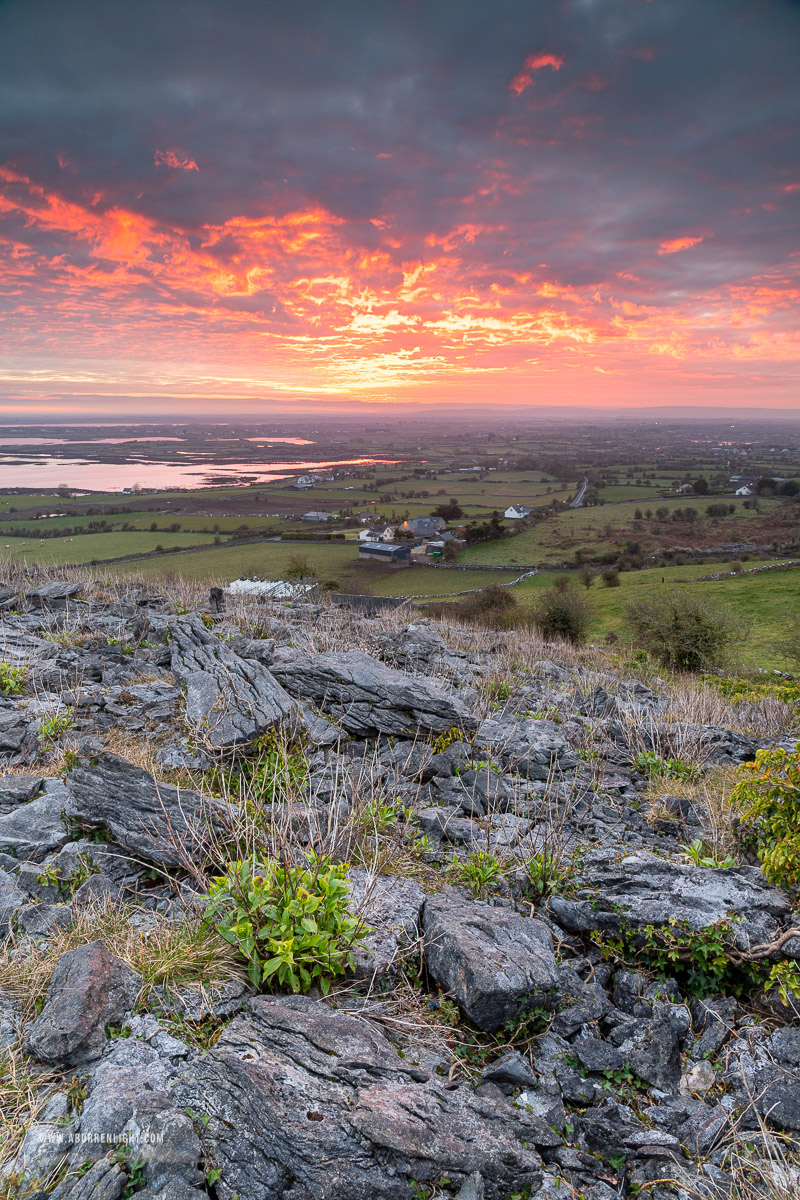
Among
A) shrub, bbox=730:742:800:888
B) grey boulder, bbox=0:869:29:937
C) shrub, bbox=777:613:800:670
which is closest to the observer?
shrub, bbox=730:742:800:888

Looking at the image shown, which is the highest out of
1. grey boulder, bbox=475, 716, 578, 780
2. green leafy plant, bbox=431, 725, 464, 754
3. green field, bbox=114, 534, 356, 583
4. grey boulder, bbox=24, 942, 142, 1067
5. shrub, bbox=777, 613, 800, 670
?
grey boulder, bbox=24, 942, 142, 1067

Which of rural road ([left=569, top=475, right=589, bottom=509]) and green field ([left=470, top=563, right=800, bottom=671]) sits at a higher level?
rural road ([left=569, top=475, right=589, bottom=509])

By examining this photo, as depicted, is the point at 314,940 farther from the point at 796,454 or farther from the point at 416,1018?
the point at 796,454

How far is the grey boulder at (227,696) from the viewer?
7.87 metres

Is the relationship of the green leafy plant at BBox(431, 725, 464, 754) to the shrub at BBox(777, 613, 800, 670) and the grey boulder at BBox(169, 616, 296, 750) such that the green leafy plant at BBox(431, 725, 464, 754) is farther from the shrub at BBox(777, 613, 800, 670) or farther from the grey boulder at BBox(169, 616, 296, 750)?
the shrub at BBox(777, 613, 800, 670)

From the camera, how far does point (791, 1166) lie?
3236 millimetres

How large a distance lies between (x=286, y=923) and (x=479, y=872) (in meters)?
2.13

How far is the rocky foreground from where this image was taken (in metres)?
3.03

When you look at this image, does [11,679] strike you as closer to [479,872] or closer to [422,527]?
[479,872]

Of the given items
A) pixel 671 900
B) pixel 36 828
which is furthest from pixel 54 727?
pixel 671 900

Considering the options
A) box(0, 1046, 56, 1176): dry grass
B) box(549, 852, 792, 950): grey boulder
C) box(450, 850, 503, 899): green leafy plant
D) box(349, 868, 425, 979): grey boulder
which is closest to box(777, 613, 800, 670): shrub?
box(549, 852, 792, 950): grey boulder

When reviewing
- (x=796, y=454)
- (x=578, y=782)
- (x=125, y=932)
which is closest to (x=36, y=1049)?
(x=125, y=932)

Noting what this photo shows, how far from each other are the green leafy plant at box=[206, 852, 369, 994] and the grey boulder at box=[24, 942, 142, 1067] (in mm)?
651

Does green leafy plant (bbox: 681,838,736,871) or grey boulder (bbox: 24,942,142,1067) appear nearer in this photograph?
grey boulder (bbox: 24,942,142,1067)
